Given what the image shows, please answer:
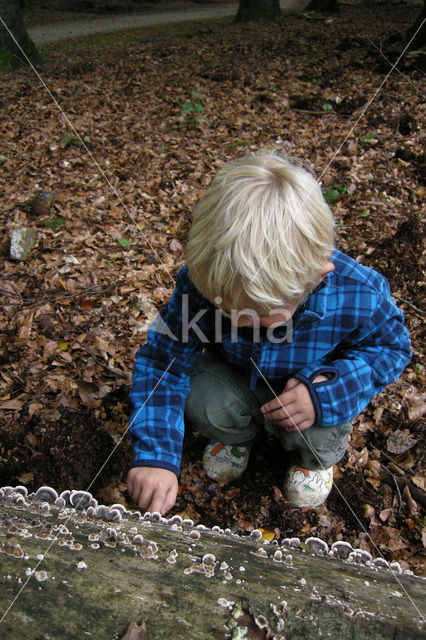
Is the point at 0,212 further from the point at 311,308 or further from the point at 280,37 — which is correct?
the point at 280,37

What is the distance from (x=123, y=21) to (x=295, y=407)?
2200 cm

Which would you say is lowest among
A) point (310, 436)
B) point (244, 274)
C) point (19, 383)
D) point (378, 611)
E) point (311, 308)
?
point (19, 383)

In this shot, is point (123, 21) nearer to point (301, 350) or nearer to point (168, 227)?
point (168, 227)

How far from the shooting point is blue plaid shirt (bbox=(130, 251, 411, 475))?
7.30 feet

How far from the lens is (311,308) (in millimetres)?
2191

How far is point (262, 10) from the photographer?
1480 cm

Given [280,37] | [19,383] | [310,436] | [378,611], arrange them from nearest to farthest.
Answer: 1. [378,611]
2. [310,436]
3. [19,383]
4. [280,37]

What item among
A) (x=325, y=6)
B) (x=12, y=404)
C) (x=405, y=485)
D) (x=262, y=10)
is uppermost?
(x=325, y=6)

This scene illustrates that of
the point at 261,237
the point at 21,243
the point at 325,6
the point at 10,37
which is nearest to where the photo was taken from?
the point at 261,237

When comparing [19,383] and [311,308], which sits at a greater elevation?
[311,308]

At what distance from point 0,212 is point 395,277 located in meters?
4.43

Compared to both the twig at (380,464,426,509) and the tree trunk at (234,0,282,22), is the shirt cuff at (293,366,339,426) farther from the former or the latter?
the tree trunk at (234,0,282,22)

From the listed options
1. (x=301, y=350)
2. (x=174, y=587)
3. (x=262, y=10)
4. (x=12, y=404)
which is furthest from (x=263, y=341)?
(x=262, y=10)

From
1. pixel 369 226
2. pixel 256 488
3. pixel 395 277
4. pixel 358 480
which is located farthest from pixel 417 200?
pixel 256 488
